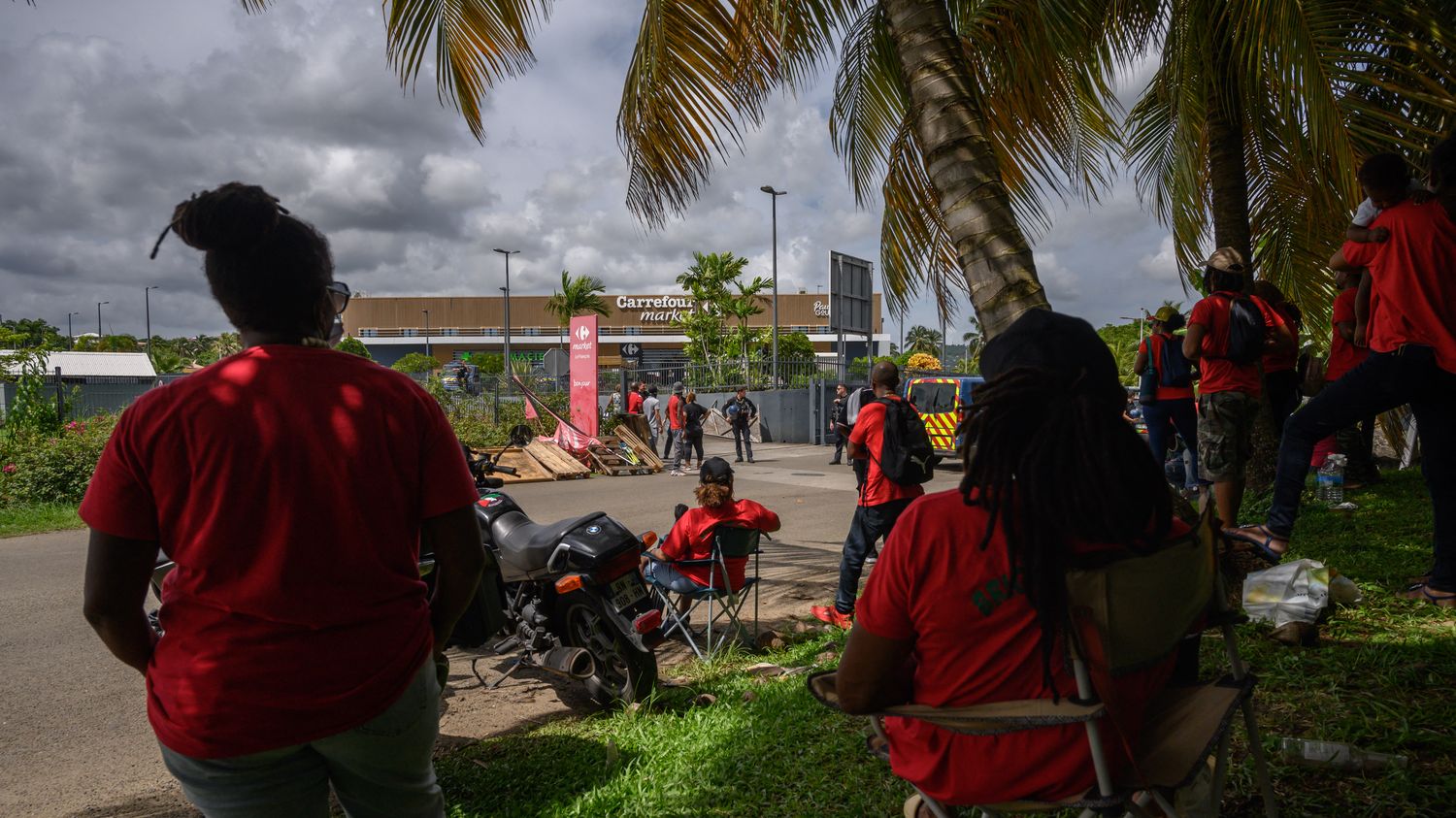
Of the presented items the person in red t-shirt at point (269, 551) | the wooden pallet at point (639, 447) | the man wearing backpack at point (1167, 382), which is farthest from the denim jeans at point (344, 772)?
the wooden pallet at point (639, 447)

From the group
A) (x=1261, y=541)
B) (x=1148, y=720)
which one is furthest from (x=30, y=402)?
(x=1148, y=720)

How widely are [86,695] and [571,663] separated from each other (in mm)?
2795

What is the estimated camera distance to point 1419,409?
11.7 ft

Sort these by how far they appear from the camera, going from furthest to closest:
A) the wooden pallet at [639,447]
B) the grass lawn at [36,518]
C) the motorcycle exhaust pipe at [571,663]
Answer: the wooden pallet at [639,447]
the grass lawn at [36,518]
the motorcycle exhaust pipe at [571,663]

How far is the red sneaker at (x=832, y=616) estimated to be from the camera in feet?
18.6

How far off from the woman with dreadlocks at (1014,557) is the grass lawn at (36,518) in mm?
10926

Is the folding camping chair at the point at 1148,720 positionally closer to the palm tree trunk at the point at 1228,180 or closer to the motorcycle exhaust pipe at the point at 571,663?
the motorcycle exhaust pipe at the point at 571,663

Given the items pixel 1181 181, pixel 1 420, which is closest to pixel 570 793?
pixel 1181 181

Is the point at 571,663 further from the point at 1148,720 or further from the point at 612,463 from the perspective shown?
the point at 612,463

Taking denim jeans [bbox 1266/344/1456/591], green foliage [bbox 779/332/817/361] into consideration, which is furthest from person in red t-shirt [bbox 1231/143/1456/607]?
green foliage [bbox 779/332/817/361]

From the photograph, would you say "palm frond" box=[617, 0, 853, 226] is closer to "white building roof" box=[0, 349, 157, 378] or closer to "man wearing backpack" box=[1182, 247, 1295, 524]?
"man wearing backpack" box=[1182, 247, 1295, 524]

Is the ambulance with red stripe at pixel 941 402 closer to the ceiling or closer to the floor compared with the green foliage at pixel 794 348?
closer to the floor

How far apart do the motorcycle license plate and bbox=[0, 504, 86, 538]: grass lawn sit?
845 centimetres

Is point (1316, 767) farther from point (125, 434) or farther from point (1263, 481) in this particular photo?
point (1263, 481)
